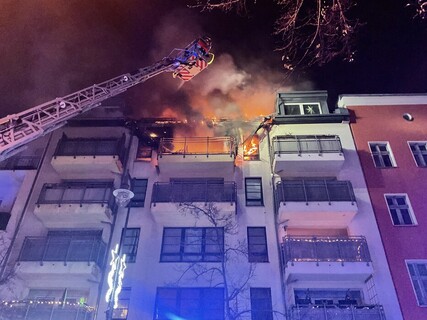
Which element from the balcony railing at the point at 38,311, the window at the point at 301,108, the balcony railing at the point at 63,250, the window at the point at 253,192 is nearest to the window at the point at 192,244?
the window at the point at 253,192

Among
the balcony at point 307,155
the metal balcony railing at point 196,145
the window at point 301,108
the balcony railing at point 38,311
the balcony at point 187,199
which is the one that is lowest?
the balcony railing at point 38,311

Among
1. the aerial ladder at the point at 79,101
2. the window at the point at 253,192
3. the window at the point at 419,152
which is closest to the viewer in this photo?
the aerial ladder at the point at 79,101

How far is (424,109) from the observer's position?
20672 mm

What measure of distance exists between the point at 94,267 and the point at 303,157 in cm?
1210

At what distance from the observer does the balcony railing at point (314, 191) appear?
17.0 metres

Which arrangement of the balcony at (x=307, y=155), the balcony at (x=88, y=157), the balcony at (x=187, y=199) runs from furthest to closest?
the balcony at (x=88, y=157)
the balcony at (x=307, y=155)
the balcony at (x=187, y=199)

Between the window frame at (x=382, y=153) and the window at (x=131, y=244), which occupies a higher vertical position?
the window frame at (x=382, y=153)

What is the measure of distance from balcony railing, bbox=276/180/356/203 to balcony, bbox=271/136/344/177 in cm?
110

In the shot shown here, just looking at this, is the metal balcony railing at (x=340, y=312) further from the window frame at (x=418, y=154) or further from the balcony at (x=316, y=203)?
the window frame at (x=418, y=154)

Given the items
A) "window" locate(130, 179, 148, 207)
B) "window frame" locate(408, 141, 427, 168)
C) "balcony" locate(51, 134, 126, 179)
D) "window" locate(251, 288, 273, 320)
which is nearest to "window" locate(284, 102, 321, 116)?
"window frame" locate(408, 141, 427, 168)

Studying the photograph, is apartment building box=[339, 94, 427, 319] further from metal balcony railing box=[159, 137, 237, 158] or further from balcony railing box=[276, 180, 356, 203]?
metal balcony railing box=[159, 137, 237, 158]

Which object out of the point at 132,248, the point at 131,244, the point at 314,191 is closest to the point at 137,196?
the point at 131,244

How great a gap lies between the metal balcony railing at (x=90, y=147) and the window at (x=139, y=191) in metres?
1.70

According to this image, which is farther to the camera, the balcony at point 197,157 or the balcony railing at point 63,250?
the balcony at point 197,157
